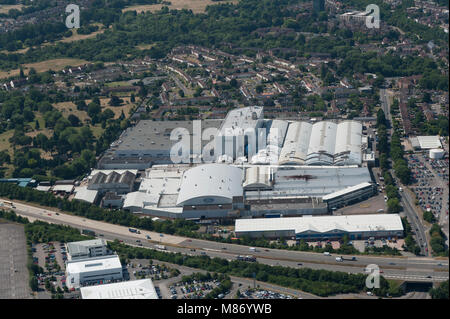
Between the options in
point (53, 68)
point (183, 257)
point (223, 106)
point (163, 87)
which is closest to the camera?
point (183, 257)

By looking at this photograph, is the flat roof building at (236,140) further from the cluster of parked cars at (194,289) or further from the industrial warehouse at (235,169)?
the cluster of parked cars at (194,289)

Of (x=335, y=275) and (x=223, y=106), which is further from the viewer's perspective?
(x=223, y=106)

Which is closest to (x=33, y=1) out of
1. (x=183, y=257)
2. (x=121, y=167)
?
(x=121, y=167)

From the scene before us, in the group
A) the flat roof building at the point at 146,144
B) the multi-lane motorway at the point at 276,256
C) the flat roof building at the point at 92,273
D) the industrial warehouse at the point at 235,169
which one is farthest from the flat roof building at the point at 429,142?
the flat roof building at the point at 92,273

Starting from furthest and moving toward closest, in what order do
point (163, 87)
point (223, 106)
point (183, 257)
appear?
point (163, 87)
point (223, 106)
point (183, 257)

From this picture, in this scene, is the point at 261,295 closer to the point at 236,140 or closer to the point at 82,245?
the point at 82,245

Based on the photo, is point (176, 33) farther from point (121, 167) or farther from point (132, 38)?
point (121, 167)

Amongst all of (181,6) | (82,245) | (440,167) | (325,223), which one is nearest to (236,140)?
(325,223)
